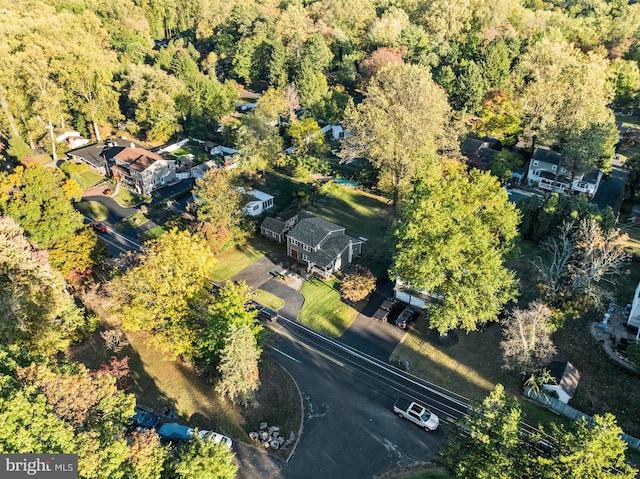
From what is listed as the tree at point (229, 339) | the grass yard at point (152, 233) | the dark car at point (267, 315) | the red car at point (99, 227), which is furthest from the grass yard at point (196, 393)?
the red car at point (99, 227)

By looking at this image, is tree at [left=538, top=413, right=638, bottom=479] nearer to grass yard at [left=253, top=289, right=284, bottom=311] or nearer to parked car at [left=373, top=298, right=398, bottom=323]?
parked car at [left=373, top=298, right=398, bottom=323]

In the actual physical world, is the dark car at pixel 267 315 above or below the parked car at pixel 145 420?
above

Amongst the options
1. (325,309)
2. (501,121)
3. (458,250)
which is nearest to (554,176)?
(501,121)

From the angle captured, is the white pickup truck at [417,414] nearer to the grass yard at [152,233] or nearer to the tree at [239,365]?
the tree at [239,365]

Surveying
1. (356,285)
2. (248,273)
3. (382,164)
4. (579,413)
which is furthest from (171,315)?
(382,164)

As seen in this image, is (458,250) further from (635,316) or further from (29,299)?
(29,299)

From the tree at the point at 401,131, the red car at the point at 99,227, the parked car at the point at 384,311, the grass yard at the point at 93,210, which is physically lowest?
the grass yard at the point at 93,210
